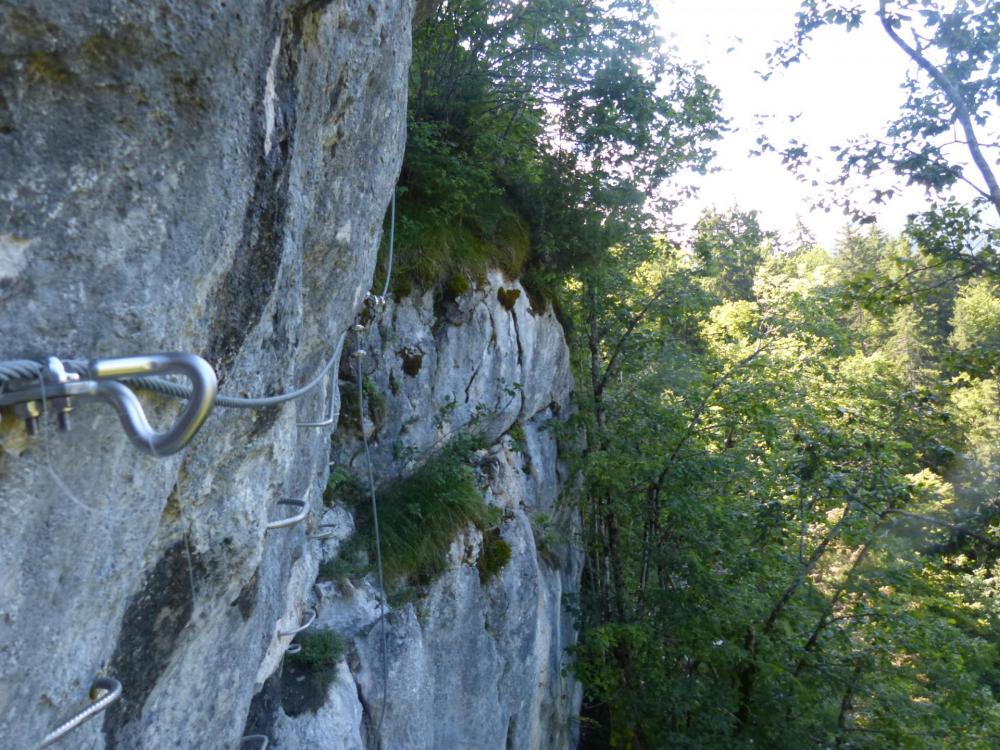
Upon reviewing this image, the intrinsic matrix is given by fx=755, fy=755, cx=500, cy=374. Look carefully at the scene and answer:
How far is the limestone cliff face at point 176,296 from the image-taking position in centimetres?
159

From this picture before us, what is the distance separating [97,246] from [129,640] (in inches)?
46.4

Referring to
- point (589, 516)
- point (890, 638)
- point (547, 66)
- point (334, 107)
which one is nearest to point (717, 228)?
point (547, 66)

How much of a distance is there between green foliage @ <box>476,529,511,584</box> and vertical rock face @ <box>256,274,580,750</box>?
0.08m

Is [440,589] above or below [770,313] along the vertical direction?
below

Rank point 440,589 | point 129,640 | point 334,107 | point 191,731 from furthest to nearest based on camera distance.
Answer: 1. point 440,589
2. point 334,107
3. point 191,731
4. point 129,640

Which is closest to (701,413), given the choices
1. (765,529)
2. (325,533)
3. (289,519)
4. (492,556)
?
(765,529)

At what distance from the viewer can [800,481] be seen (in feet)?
27.3

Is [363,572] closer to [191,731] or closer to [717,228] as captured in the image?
[191,731]

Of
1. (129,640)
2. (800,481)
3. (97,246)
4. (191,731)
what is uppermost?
(800,481)

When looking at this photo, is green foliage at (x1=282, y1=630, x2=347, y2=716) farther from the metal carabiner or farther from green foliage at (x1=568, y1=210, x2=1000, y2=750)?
green foliage at (x1=568, y1=210, x2=1000, y2=750)

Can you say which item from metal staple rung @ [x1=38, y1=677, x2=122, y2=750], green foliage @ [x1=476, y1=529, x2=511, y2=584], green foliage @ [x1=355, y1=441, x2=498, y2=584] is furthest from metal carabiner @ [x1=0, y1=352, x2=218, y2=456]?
green foliage @ [x1=476, y1=529, x2=511, y2=584]

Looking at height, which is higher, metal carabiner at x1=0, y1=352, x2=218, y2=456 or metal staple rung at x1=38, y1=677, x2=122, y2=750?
metal carabiner at x1=0, y1=352, x2=218, y2=456

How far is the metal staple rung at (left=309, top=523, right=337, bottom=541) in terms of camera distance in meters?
5.25

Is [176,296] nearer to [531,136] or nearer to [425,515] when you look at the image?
[425,515]
